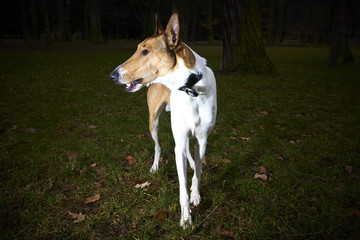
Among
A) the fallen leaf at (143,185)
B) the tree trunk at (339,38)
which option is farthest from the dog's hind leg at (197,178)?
the tree trunk at (339,38)

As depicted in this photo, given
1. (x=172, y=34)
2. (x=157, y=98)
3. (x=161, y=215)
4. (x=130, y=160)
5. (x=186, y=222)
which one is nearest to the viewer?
(x=172, y=34)

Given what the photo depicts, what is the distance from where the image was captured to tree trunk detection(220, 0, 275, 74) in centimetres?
940

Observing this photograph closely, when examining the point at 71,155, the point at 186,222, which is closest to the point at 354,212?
the point at 186,222

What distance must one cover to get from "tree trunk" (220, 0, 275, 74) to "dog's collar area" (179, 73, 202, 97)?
8329mm

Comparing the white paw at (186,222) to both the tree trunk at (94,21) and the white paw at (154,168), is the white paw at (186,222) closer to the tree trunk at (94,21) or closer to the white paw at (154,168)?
the white paw at (154,168)

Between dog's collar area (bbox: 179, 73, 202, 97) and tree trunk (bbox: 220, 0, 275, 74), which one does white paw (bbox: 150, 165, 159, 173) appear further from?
tree trunk (bbox: 220, 0, 275, 74)

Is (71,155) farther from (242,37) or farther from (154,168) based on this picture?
(242,37)


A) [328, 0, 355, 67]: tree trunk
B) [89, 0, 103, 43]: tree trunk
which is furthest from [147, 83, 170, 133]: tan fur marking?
[89, 0, 103, 43]: tree trunk

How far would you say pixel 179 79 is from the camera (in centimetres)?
214

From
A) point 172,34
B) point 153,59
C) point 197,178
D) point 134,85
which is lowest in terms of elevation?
point 197,178

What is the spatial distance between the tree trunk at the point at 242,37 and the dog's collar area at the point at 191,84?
833 cm

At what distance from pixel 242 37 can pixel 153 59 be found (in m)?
8.55

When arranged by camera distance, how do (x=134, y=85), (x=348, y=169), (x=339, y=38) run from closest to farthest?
(x=134, y=85) < (x=348, y=169) < (x=339, y=38)

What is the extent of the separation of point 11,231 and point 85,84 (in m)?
7.20
